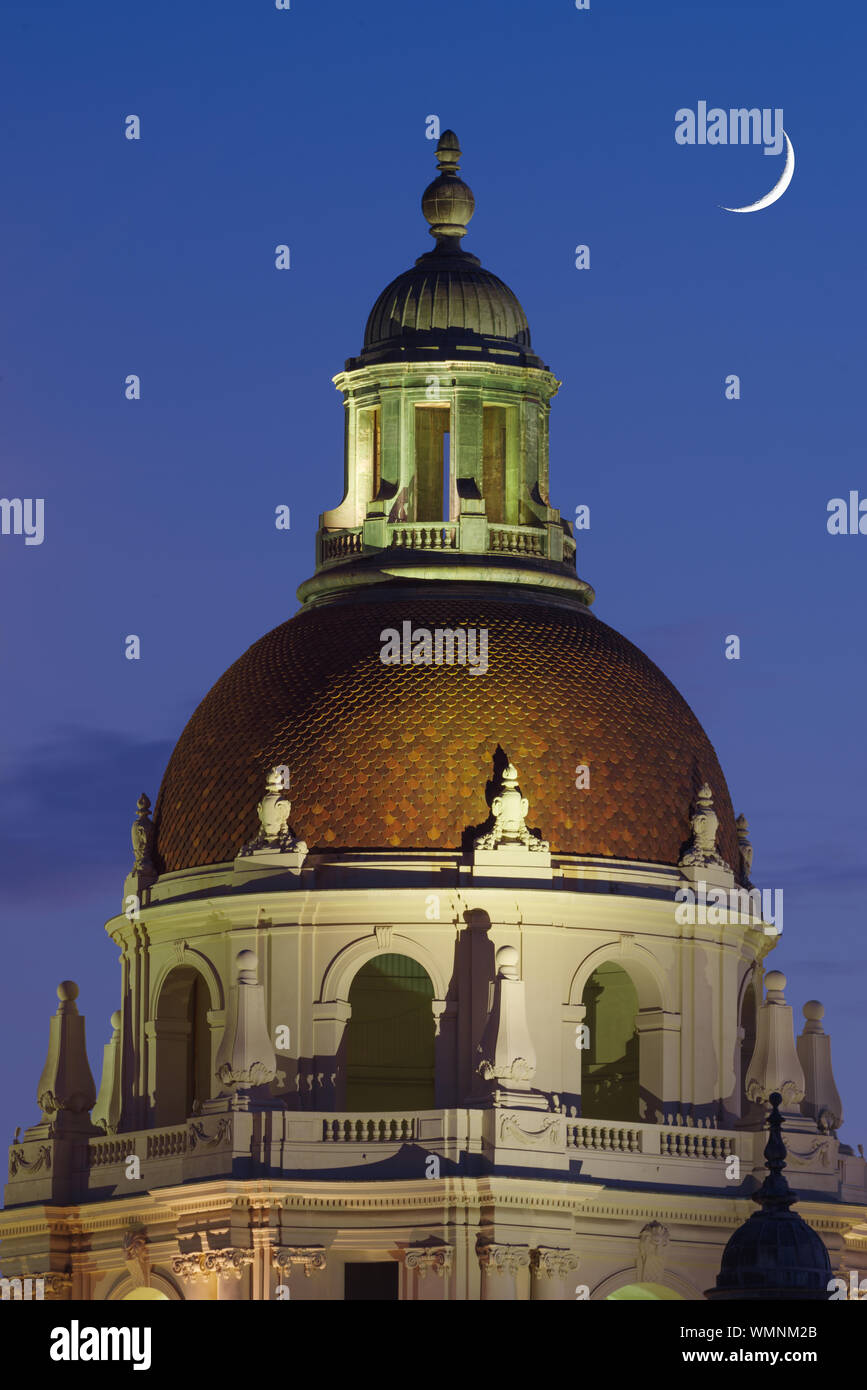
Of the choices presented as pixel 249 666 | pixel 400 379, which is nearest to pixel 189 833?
pixel 249 666

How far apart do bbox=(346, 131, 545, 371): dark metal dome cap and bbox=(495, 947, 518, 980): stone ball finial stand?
12409mm

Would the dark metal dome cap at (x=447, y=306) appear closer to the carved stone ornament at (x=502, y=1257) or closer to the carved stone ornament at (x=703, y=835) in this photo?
the carved stone ornament at (x=703, y=835)

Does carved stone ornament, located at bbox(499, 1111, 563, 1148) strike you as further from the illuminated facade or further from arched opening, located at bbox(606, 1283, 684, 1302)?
arched opening, located at bbox(606, 1283, 684, 1302)

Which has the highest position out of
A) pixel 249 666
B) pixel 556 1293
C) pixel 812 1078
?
pixel 249 666

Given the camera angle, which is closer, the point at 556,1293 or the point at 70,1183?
the point at 556,1293

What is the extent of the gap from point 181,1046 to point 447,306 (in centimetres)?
1480

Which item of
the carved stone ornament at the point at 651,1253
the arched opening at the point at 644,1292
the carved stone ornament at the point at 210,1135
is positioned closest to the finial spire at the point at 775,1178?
the carved stone ornament at the point at 651,1253

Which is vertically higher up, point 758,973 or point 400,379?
point 400,379

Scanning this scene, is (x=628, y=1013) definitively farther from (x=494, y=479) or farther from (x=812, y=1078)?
(x=494, y=479)

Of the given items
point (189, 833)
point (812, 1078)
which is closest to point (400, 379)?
point (189, 833)

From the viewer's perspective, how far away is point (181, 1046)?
307ft

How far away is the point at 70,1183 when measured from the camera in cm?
9356

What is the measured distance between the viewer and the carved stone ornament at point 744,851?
313ft

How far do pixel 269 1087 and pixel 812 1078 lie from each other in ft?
38.6
